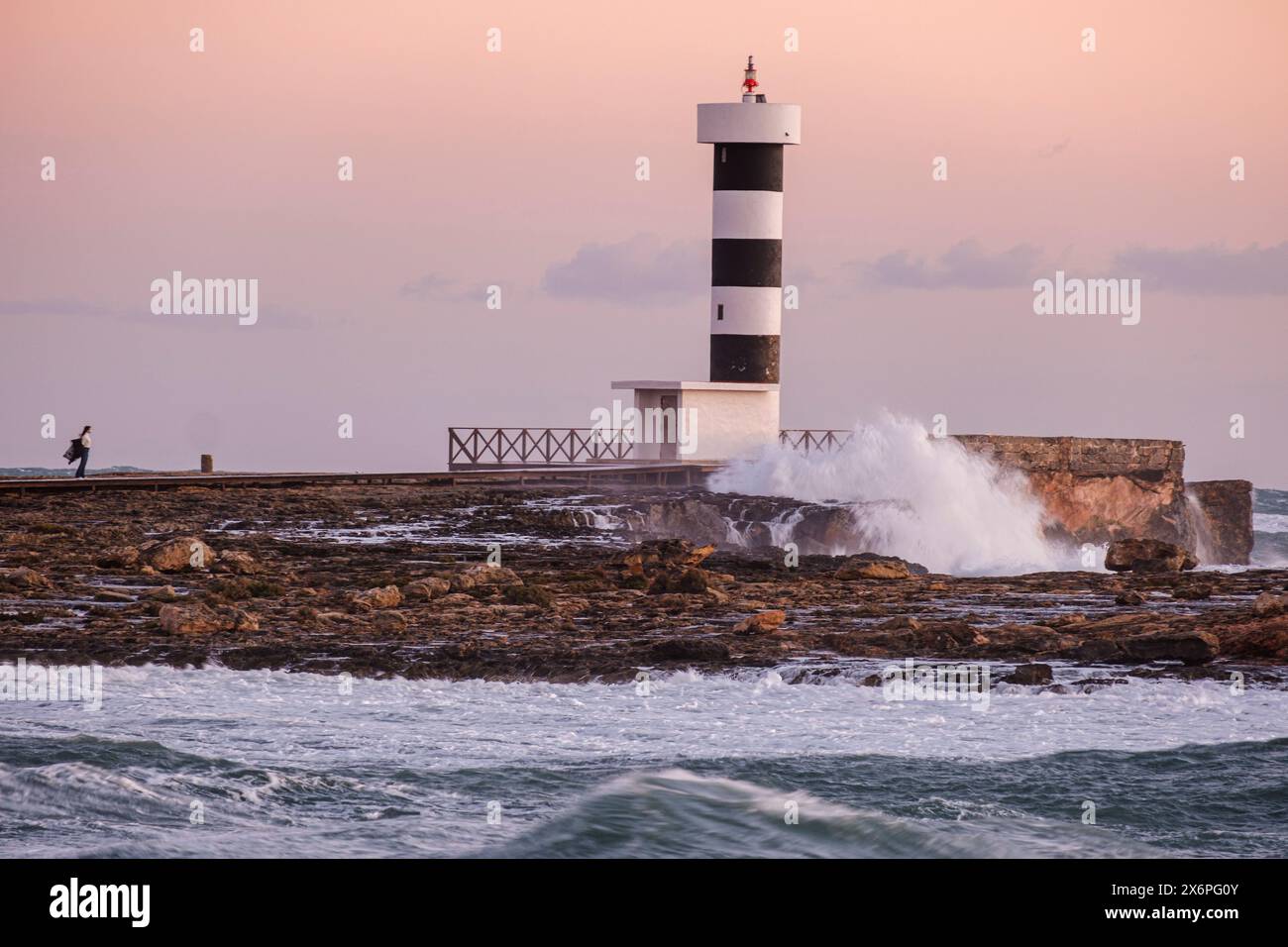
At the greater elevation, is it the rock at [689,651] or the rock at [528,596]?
the rock at [528,596]

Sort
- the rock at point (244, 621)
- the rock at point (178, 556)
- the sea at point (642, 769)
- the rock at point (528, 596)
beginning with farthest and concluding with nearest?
the rock at point (178, 556), the rock at point (528, 596), the rock at point (244, 621), the sea at point (642, 769)

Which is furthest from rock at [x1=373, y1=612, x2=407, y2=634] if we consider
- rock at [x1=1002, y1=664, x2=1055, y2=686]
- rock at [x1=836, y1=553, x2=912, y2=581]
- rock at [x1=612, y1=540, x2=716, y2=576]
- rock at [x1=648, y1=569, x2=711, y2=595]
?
rock at [x1=836, y1=553, x2=912, y2=581]

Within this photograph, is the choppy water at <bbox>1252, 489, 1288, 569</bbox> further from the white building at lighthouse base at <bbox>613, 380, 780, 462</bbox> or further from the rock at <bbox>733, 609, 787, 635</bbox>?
the rock at <bbox>733, 609, 787, 635</bbox>

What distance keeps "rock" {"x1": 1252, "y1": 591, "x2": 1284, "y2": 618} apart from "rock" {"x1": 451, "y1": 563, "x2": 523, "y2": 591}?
294 inches

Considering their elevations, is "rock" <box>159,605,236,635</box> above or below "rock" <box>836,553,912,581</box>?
below

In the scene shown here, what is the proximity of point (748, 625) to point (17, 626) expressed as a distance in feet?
21.8

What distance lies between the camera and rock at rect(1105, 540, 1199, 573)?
75.2 feet

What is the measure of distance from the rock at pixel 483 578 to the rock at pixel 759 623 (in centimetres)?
338

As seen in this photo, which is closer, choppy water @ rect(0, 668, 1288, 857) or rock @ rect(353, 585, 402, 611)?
choppy water @ rect(0, 668, 1288, 857)

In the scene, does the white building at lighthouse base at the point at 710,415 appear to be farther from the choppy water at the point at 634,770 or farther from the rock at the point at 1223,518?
the choppy water at the point at 634,770

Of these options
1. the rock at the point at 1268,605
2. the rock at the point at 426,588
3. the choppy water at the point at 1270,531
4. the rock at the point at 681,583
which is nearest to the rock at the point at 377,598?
the rock at the point at 426,588

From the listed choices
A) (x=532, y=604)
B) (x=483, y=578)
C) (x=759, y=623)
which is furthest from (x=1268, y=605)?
(x=483, y=578)

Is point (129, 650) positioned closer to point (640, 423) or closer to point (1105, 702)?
point (1105, 702)

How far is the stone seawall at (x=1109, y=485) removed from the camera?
3281cm
